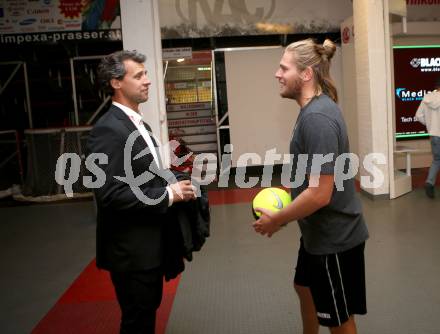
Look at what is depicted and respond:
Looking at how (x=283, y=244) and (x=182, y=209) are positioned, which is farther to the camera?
(x=283, y=244)

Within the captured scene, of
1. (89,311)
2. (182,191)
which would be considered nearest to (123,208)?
(182,191)

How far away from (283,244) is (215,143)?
5.51m

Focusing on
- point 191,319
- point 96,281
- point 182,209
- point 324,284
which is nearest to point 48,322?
point 96,281

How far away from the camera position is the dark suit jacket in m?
2.05

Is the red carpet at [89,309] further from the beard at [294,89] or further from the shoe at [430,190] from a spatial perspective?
the shoe at [430,190]

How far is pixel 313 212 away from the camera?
202cm

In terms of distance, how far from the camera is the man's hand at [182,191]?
7.04 feet

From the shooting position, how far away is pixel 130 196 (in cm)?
204

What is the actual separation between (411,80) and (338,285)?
7300 millimetres

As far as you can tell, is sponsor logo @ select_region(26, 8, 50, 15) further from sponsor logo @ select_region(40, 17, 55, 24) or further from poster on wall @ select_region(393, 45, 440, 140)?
poster on wall @ select_region(393, 45, 440, 140)

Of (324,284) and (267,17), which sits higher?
(267,17)

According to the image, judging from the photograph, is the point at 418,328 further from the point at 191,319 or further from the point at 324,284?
the point at 191,319

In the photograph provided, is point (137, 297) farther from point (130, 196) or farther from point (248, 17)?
point (248, 17)

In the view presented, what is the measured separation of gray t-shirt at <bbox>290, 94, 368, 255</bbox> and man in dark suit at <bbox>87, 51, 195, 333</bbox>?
567mm
